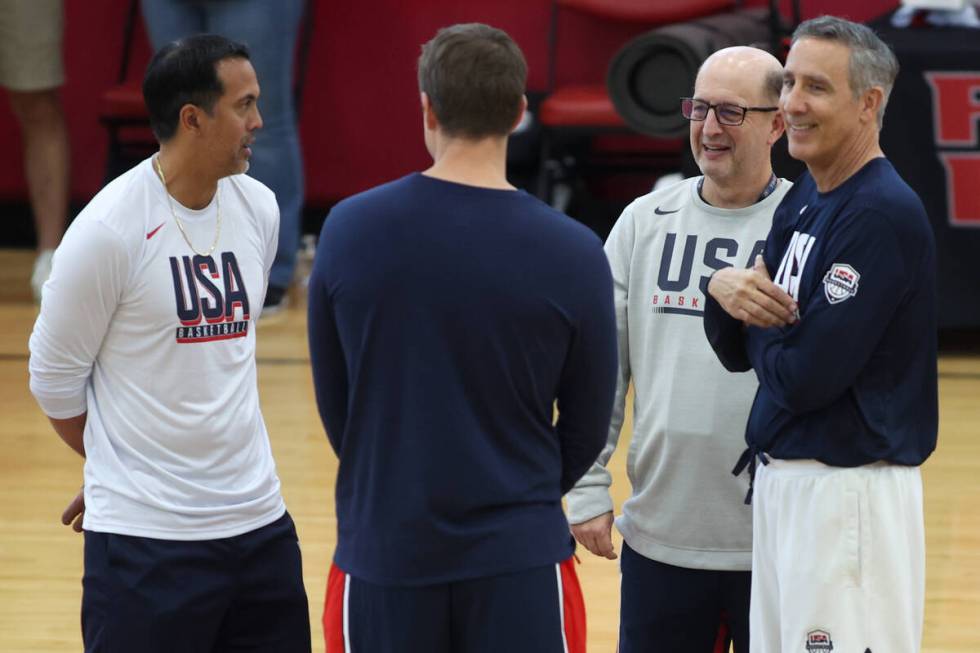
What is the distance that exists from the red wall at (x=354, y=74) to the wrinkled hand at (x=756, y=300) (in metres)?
5.09

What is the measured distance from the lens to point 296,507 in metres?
4.37

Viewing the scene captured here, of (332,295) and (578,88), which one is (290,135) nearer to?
(578,88)

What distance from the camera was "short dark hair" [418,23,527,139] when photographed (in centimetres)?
196

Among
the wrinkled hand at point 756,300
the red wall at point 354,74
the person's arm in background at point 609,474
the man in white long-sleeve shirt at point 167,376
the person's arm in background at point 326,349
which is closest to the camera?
the person's arm in background at point 326,349

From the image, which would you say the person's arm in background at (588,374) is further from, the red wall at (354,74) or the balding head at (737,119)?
the red wall at (354,74)

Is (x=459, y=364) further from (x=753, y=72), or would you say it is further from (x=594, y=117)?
(x=594, y=117)

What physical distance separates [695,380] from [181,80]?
0.96 m

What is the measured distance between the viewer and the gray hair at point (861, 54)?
2227 mm

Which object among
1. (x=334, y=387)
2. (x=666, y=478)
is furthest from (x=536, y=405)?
(x=666, y=478)

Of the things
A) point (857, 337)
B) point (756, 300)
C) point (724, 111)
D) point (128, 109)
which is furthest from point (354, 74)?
point (857, 337)

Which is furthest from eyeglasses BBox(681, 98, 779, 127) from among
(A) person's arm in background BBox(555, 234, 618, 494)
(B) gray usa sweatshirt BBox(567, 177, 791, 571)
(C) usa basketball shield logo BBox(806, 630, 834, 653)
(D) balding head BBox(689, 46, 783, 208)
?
(C) usa basketball shield logo BBox(806, 630, 834, 653)

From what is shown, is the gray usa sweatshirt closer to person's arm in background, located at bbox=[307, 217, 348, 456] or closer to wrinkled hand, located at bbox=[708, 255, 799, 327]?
wrinkled hand, located at bbox=[708, 255, 799, 327]

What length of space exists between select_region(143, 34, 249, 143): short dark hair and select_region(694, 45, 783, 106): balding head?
31.8 inches

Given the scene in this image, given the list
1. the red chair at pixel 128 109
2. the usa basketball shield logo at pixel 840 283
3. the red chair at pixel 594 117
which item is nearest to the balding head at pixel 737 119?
the usa basketball shield logo at pixel 840 283
